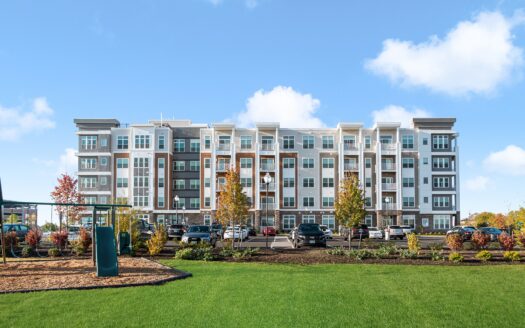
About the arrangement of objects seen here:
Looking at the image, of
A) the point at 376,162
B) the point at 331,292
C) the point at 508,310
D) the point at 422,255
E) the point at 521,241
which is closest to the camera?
the point at 508,310

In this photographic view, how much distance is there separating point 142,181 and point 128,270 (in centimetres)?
5551

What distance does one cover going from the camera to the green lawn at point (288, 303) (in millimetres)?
8938

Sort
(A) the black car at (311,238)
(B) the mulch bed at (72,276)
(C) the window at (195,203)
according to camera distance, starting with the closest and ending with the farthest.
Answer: (B) the mulch bed at (72,276), (A) the black car at (311,238), (C) the window at (195,203)

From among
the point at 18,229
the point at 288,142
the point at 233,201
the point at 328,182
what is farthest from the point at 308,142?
the point at 233,201

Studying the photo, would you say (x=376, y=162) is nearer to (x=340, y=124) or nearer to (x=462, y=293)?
(x=340, y=124)

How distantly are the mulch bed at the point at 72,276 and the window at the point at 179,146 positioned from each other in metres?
55.1

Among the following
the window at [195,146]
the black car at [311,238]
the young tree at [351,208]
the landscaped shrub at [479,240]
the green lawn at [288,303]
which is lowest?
the black car at [311,238]

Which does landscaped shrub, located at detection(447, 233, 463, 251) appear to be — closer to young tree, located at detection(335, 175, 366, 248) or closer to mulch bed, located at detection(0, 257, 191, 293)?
young tree, located at detection(335, 175, 366, 248)

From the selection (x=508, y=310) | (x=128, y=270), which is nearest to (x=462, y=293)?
(x=508, y=310)

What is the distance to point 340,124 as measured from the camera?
2643 inches

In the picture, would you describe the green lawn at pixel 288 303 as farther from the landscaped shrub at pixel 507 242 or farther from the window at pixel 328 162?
the window at pixel 328 162

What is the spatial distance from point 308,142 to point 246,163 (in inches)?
372

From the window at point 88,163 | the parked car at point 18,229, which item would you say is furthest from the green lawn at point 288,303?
the window at point 88,163

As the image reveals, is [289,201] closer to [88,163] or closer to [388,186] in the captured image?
[388,186]
